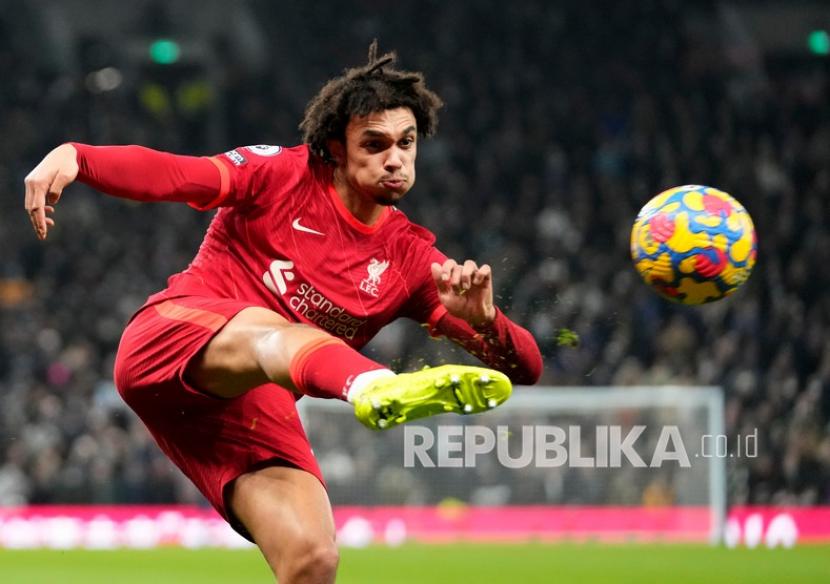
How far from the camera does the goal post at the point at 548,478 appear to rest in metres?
14.7

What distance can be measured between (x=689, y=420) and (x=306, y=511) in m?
10.5

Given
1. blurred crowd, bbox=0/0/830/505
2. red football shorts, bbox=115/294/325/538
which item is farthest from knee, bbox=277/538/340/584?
blurred crowd, bbox=0/0/830/505

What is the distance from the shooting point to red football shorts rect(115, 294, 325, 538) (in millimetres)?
4805

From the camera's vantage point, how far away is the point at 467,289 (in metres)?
4.79

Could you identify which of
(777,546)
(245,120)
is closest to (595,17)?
(245,120)

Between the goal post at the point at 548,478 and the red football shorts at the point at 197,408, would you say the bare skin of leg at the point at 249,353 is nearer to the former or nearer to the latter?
the red football shorts at the point at 197,408

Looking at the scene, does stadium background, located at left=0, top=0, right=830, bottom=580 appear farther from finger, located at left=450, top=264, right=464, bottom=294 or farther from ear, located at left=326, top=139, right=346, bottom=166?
finger, located at left=450, top=264, right=464, bottom=294

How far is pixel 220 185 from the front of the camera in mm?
4910

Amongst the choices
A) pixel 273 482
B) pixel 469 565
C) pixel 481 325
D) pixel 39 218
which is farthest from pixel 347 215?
pixel 469 565

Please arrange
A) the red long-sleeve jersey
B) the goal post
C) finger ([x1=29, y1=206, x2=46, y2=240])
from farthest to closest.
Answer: the goal post < the red long-sleeve jersey < finger ([x1=29, y1=206, x2=46, y2=240])

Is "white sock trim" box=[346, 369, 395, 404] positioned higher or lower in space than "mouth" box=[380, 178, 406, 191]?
lower

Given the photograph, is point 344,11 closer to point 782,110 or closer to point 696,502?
point 782,110

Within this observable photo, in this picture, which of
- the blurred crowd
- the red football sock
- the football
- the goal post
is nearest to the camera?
the red football sock

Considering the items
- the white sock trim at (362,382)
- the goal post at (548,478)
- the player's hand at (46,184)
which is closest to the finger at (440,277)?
the white sock trim at (362,382)
